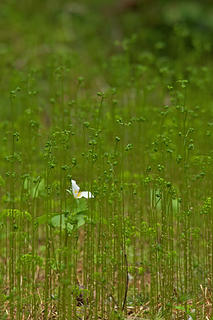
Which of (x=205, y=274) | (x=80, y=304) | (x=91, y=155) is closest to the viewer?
(x=91, y=155)

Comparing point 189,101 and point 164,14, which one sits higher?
point 164,14

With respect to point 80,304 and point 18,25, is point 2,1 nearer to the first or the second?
point 18,25

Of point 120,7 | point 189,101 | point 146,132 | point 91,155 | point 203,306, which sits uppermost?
point 120,7

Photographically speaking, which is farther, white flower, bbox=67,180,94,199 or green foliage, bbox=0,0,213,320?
green foliage, bbox=0,0,213,320

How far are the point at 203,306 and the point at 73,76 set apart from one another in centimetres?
A: 359

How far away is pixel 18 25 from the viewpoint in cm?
666

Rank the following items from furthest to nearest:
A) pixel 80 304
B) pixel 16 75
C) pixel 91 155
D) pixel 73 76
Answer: pixel 73 76 < pixel 16 75 < pixel 80 304 < pixel 91 155

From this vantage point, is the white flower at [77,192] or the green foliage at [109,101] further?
the green foliage at [109,101]

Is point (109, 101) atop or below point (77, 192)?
atop

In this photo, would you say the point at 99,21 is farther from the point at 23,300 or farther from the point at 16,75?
the point at 23,300

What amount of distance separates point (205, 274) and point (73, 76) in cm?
342

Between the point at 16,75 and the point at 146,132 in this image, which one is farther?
the point at 16,75

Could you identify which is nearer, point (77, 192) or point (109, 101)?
point (77, 192)

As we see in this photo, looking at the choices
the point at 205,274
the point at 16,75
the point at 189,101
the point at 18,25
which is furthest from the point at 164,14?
the point at 205,274
